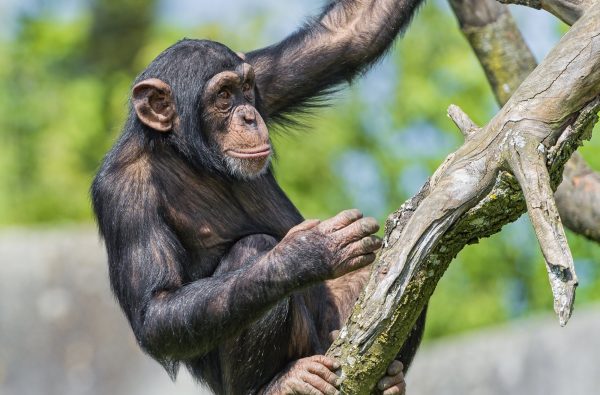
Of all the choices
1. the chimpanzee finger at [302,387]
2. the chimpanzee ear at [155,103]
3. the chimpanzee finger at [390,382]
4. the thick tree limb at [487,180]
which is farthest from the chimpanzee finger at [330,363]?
the chimpanzee ear at [155,103]

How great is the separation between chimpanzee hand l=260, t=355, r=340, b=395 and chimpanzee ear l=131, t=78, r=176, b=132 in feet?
5.29

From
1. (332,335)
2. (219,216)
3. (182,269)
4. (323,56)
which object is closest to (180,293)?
(182,269)

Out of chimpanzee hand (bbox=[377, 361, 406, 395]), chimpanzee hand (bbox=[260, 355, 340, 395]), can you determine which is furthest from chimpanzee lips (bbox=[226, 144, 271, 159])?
chimpanzee hand (bbox=[377, 361, 406, 395])

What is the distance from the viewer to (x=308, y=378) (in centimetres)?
485

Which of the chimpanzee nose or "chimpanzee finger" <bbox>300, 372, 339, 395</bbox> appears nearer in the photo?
"chimpanzee finger" <bbox>300, 372, 339, 395</bbox>

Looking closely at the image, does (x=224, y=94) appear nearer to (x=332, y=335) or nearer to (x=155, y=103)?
(x=155, y=103)

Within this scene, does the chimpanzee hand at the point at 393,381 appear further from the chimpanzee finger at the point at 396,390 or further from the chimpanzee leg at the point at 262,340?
the chimpanzee leg at the point at 262,340

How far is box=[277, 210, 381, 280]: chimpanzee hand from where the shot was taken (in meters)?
4.85

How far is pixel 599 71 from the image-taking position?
409 centimetres

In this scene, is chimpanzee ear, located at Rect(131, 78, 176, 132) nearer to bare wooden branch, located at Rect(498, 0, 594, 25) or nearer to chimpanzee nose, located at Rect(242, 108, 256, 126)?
chimpanzee nose, located at Rect(242, 108, 256, 126)

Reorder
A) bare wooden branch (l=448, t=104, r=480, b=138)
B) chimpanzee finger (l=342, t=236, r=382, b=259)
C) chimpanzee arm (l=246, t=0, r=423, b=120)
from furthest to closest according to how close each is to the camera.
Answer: chimpanzee arm (l=246, t=0, r=423, b=120), chimpanzee finger (l=342, t=236, r=382, b=259), bare wooden branch (l=448, t=104, r=480, b=138)

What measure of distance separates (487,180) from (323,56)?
2667 millimetres

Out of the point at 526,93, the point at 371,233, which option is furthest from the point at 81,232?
the point at 526,93

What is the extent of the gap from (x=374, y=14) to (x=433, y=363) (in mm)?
6032
